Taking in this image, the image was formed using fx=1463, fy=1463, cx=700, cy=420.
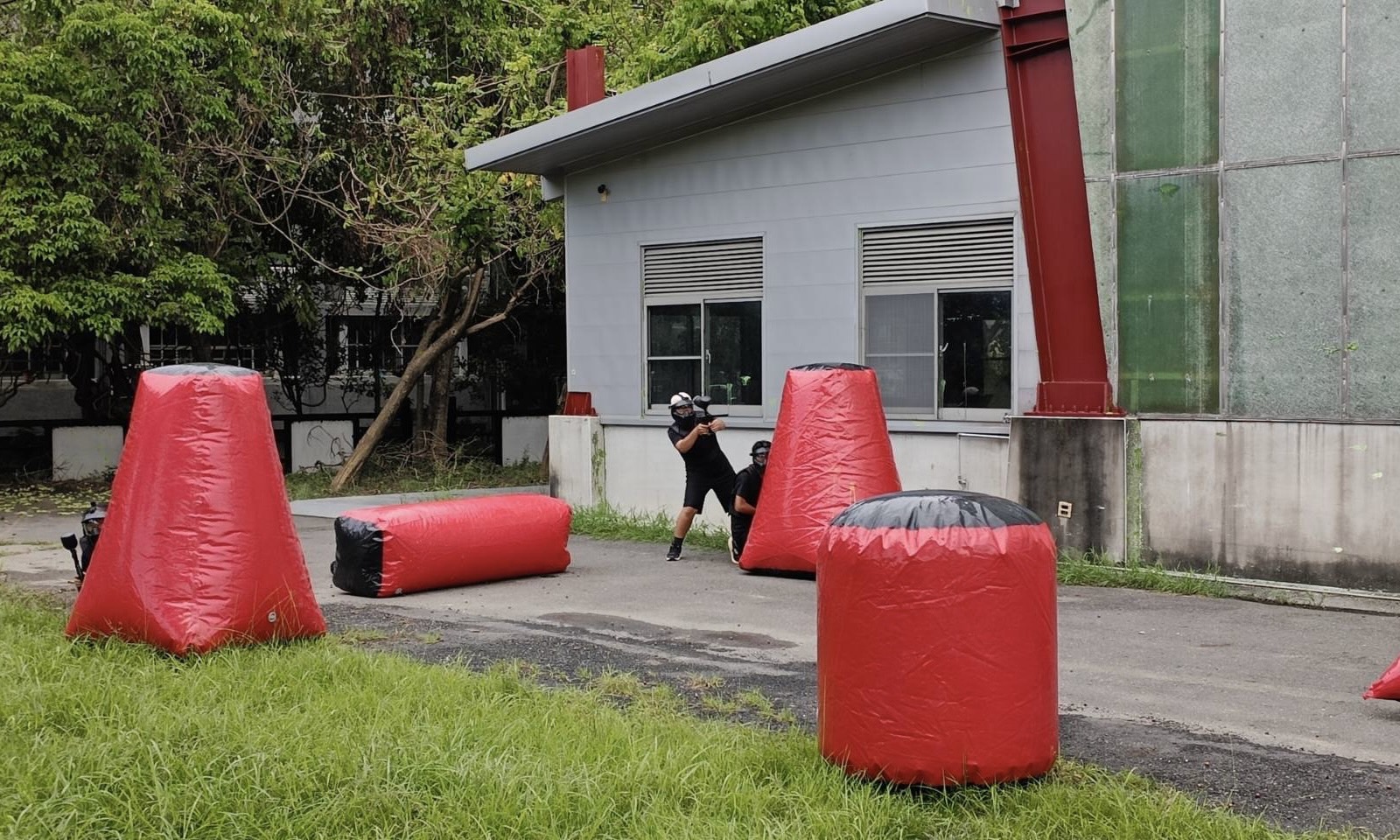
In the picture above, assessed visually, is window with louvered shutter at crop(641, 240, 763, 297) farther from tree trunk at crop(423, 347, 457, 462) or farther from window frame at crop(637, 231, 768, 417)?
tree trunk at crop(423, 347, 457, 462)

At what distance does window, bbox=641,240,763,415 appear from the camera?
14617 millimetres

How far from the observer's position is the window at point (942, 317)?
12.6 meters

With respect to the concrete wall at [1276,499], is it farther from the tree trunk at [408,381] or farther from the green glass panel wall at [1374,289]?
the tree trunk at [408,381]

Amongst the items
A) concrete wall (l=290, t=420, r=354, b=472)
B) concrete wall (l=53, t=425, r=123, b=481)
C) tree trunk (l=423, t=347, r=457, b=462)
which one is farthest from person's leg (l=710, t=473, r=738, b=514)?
concrete wall (l=53, t=425, r=123, b=481)

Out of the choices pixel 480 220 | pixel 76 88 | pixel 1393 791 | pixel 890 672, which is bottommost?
pixel 1393 791

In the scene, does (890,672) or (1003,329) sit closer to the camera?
(890,672)

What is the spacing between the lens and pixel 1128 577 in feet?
37.0

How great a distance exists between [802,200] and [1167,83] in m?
3.80

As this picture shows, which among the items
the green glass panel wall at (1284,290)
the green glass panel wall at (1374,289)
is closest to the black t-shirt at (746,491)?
the green glass panel wall at (1284,290)

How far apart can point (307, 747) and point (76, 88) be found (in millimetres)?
14580

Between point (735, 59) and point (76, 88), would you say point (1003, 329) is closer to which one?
point (735, 59)

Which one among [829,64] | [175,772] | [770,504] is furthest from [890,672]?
[829,64]

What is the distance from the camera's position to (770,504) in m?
12.0

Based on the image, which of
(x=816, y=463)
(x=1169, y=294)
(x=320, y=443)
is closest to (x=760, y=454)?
(x=816, y=463)
